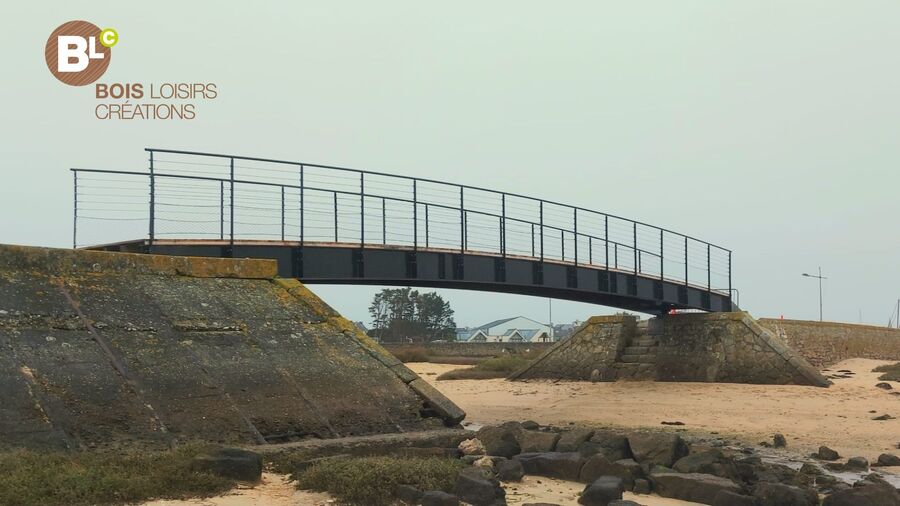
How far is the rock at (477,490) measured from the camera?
27.1 feet

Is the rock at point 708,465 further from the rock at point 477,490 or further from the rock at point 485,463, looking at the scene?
the rock at point 477,490

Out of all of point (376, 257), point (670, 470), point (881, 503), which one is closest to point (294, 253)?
point (376, 257)

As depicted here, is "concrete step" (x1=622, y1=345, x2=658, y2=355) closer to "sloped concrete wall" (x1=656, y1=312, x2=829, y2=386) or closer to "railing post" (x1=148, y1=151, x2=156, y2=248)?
"sloped concrete wall" (x1=656, y1=312, x2=829, y2=386)

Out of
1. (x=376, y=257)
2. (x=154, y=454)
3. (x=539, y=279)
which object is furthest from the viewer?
(x=539, y=279)

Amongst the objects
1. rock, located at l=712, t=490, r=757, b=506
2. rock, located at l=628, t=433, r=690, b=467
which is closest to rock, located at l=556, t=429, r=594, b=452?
rock, located at l=628, t=433, r=690, b=467

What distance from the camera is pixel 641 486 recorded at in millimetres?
9742

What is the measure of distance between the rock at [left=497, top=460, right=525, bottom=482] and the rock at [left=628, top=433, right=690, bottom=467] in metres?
2.28

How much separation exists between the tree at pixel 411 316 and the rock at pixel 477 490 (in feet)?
280

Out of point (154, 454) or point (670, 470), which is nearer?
point (154, 454)

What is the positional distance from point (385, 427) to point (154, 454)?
3.86 meters

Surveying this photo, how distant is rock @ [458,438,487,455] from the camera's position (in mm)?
11914

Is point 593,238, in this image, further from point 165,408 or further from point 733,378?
point 165,408

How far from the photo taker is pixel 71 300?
1191cm

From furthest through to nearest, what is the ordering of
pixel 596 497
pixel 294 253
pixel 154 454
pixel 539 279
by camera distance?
pixel 539 279 → pixel 294 253 → pixel 154 454 → pixel 596 497
